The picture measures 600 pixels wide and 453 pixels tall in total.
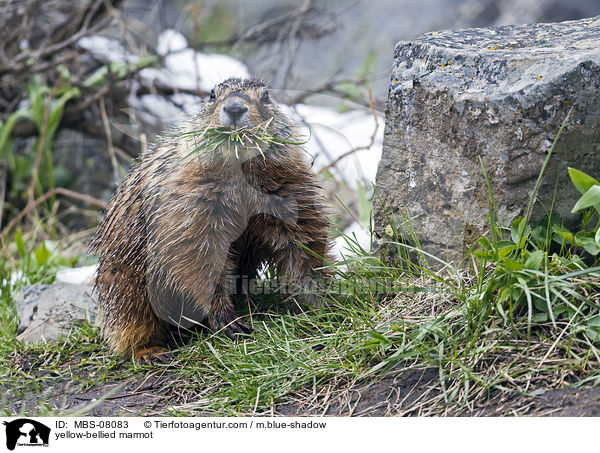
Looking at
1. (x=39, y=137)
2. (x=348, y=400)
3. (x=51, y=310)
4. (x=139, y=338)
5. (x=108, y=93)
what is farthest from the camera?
(x=39, y=137)

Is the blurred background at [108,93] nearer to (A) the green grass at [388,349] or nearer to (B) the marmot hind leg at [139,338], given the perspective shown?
(B) the marmot hind leg at [139,338]

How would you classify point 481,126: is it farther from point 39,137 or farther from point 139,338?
point 39,137

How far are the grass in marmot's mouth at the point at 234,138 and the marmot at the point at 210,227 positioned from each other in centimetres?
1

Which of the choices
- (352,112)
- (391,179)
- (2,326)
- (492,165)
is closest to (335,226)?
(391,179)

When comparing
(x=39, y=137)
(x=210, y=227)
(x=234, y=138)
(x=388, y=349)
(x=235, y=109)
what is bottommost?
(x=388, y=349)

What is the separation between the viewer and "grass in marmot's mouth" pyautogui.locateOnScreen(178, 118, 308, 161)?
10.1 ft

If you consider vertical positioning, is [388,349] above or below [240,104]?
below

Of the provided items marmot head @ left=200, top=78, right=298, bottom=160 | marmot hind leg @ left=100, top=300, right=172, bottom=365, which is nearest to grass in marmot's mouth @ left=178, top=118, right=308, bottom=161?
marmot head @ left=200, top=78, right=298, bottom=160

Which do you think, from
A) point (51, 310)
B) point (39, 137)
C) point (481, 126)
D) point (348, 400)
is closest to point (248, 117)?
point (481, 126)

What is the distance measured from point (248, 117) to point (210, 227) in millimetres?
619

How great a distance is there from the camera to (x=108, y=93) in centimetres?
698

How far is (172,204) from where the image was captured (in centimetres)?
326

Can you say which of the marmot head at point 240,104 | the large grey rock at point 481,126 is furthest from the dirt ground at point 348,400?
the marmot head at point 240,104
